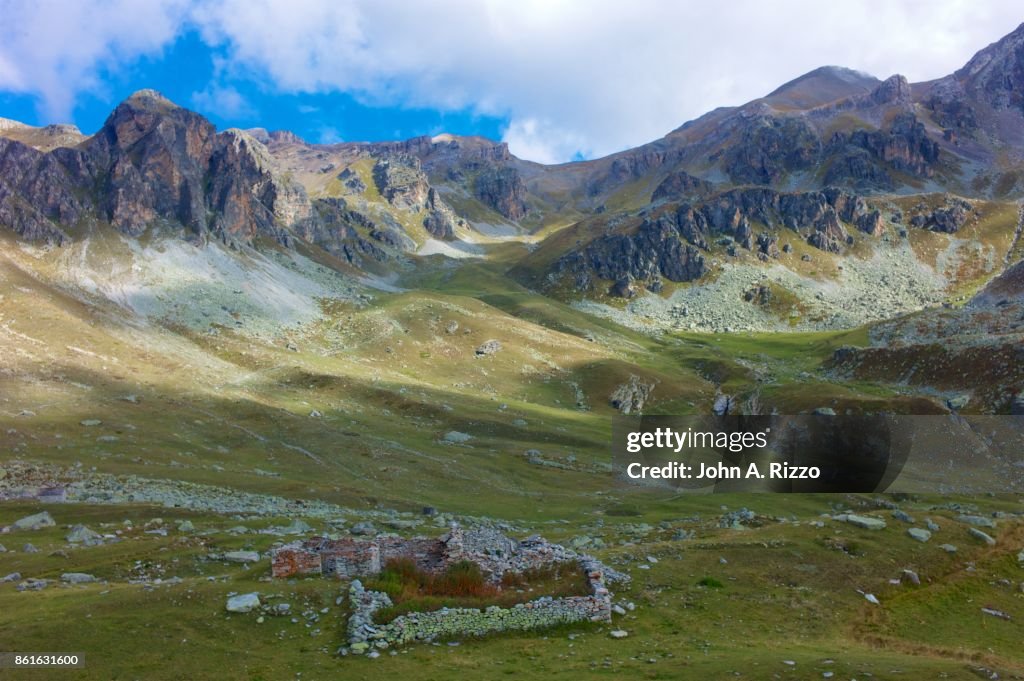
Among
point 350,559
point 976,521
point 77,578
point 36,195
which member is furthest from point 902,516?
point 36,195

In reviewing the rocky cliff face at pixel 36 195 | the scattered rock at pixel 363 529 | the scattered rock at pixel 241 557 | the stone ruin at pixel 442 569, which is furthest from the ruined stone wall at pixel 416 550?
the rocky cliff face at pixel 36 195

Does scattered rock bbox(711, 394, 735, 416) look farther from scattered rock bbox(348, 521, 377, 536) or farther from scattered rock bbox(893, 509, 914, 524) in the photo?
scattered rock bbox(348, 521, 377, 536)

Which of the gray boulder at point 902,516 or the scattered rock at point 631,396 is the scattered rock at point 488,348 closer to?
the scattered rock at point 631,396

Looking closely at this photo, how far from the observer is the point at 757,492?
68062mm

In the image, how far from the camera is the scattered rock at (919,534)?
35438mm

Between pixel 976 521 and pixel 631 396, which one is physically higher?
pixel 631 396

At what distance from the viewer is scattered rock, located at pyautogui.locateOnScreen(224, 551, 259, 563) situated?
104ft

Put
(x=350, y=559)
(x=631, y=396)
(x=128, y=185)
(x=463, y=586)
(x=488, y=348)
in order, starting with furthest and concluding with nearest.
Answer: (x=128, y=185) → (x=488, y=348) → (x=631, y=396) → (x=350, y=559) → (x=463, y=586)

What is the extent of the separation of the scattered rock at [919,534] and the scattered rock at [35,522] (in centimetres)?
5031

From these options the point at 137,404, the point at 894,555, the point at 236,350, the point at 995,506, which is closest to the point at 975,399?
the point at 995,506

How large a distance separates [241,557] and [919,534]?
119 feet

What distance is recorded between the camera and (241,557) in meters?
31.8

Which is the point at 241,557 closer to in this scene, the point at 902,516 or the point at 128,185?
the point at 902,516

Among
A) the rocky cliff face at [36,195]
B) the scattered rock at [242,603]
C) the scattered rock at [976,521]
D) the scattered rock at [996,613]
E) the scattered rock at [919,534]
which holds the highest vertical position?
the rocky cliff face at [36,195]
